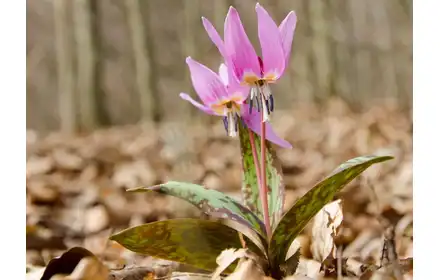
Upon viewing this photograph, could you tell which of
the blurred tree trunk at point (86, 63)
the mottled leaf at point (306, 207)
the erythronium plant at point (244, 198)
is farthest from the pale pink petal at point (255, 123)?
the blurred tree trunk at point (86, 63)

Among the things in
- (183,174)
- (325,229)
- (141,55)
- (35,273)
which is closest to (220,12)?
(141,55)

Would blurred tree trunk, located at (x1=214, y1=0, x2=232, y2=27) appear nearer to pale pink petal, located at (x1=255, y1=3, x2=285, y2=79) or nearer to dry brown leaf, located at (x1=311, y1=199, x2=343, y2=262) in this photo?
pale pink petal, located at (x1=255, y1=3, x2=285, y2=79)

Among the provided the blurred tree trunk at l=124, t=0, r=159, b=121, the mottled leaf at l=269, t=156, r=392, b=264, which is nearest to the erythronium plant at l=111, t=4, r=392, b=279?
the mottled leaf at l=269, t=156, r=392, b=264

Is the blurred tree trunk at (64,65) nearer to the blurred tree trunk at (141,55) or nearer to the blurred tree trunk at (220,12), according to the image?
the blurred tree trunk at (141,55)

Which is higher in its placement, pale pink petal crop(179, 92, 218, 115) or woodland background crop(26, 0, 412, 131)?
woodland background crop(26, 0, 412, 131)

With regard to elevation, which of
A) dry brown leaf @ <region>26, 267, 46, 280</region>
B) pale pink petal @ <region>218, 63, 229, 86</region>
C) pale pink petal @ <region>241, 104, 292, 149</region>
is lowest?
dry brown leaf @ <region>26, 267, 46, 280</region>

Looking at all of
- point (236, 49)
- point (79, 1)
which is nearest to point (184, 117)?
point (236, 49)
